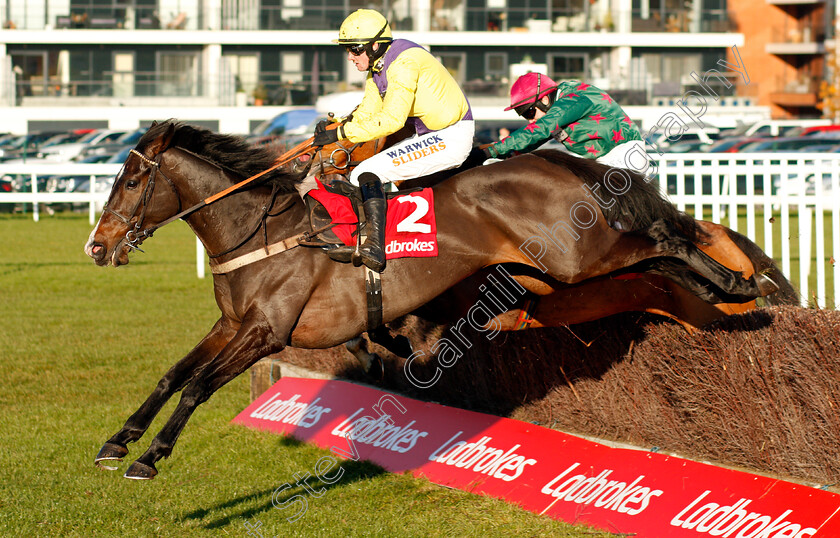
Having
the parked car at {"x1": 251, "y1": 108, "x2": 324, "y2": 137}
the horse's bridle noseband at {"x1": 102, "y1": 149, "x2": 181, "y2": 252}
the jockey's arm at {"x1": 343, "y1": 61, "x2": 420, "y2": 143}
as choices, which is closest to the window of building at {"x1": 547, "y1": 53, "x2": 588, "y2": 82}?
the parked car at {"x1": 251, "y1": 108, "x2": 324, "y2": 137}

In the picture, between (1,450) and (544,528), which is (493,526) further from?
(1,450)

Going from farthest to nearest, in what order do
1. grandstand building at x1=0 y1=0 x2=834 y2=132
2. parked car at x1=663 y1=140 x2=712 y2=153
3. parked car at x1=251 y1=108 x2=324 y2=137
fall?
grandstand building at x1=0 y1=0 x2=834 y2=132 < parked car at x1=251 y1=108 x2=324 y2=137 < parked car at x1=663 y1=140 x2=712 y2=153

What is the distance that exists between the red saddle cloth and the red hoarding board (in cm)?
135

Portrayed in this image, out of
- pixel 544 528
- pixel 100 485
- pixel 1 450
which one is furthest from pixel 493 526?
pixel 1 450

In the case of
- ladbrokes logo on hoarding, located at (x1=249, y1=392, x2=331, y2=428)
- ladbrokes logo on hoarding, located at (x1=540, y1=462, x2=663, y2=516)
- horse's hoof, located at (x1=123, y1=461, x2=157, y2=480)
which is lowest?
ladbrokes logo on hoarding, located at (x1=249, y1=392, x2=331, y2=428)

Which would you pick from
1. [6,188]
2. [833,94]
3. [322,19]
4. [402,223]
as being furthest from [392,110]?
[322,19]

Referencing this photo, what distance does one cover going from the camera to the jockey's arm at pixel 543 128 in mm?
5516

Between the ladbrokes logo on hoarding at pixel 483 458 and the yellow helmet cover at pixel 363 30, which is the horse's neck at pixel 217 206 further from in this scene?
the ladbrokes logo on hoarding at pixel 483 458

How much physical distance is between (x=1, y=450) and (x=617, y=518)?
400 cm

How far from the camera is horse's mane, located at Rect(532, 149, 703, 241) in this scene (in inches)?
201

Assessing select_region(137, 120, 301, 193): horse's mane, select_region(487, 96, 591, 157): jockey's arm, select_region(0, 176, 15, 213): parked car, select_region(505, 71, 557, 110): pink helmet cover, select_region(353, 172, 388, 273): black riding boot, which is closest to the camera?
select_region(353, 172, 388, 273): black riding boot

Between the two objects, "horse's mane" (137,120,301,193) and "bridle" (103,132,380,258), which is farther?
"horse's mane" (137,120,301,193)

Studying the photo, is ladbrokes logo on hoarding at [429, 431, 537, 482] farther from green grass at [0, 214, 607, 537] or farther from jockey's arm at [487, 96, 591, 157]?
jockey's arm at [487, 96, 591, 157]

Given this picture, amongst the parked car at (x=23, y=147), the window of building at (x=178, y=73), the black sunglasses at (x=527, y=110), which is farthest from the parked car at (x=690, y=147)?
the black sunglasses at (x=527, y=110)
